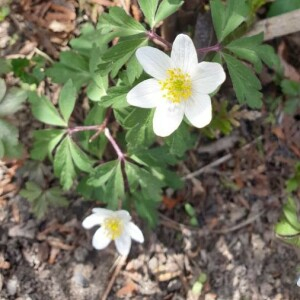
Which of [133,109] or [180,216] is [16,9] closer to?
[133,109]

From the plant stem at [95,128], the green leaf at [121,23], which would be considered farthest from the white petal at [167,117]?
the plant stem at [95,128]

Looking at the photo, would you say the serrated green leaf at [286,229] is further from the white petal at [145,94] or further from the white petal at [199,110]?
the white petal at [145,94]

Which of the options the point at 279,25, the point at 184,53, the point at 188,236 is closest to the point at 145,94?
the point at 184,53

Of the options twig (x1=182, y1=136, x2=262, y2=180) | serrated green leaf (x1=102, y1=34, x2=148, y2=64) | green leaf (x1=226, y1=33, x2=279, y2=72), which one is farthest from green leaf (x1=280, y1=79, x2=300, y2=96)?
serrated green leaf (x1=102, y1=34, x2=148, y2=64)

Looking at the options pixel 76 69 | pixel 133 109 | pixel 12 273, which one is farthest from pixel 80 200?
pixel 133 109

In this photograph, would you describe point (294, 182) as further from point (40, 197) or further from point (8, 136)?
point (8, 136)

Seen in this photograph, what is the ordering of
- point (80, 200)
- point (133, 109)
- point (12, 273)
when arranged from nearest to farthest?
1. point (133, 109)
2. point (12, 273)
3. point (80, 200)
